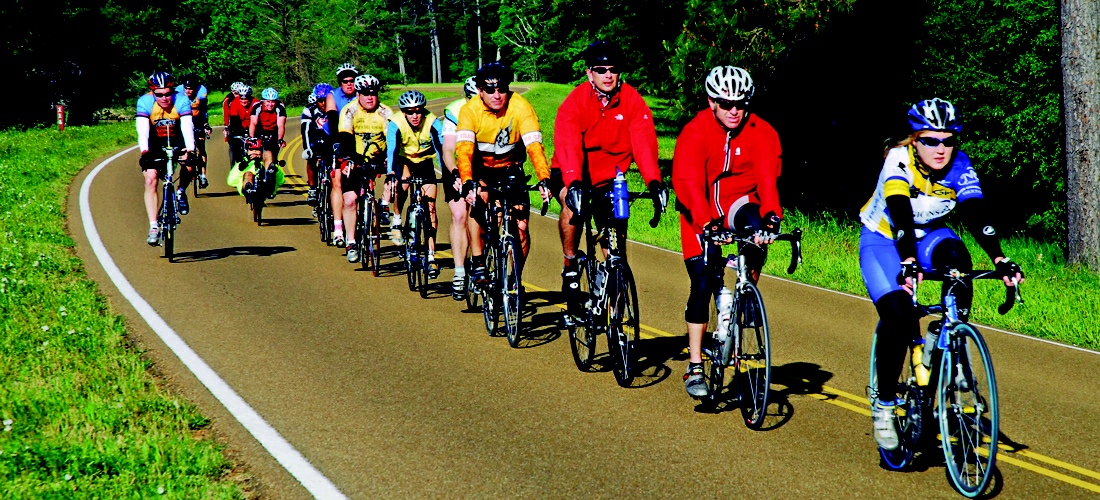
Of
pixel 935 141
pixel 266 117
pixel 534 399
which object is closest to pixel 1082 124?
pixel 935 141

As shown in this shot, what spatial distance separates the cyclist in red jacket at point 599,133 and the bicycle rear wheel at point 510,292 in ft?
2.58

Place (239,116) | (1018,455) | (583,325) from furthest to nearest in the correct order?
(239,116), (583,325), (1018,455)

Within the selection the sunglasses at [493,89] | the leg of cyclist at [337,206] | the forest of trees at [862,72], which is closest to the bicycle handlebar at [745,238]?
the sunglasses at [493,89]

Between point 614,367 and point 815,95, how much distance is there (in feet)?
64.0

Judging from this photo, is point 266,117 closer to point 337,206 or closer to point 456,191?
point 337,206

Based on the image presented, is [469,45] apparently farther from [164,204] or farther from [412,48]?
[164,204]

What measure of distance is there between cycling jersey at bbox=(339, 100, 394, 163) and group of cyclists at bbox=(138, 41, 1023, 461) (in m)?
0.02

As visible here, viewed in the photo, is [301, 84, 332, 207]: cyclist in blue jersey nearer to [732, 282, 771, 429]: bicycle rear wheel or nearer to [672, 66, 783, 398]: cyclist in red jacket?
[672, 66, 783, 398]: cyclist in red jacket

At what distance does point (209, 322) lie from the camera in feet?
34.5

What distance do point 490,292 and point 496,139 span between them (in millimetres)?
1497

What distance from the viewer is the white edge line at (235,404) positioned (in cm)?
614

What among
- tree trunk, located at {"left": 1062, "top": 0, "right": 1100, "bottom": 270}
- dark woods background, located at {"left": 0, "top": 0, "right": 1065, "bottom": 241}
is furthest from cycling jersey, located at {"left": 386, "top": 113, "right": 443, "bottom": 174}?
dark woods background, located at {"left": 0, "top": 0, "right": 1065, "bottom": 241}

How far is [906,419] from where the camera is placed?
604 cm

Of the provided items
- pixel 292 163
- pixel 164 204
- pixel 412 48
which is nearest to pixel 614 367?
pixel 164 204
